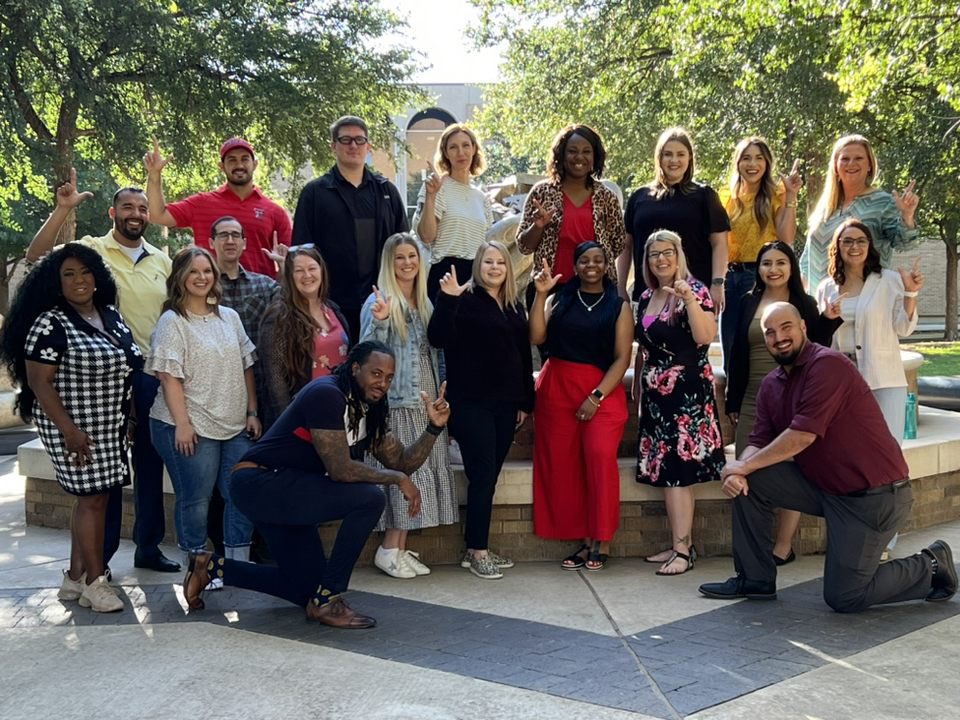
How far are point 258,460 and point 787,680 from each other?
8.55ft

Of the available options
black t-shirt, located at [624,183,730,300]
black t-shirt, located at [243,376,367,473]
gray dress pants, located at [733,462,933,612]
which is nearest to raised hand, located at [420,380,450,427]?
black t-shirt, located at [243,376,367,473]

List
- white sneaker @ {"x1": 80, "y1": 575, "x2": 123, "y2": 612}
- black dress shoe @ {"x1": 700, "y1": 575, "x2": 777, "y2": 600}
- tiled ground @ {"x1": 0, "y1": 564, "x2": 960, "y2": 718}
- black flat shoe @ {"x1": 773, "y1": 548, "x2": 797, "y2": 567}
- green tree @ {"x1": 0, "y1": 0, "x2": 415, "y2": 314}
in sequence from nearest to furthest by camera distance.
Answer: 1. tiled ground @ {"x1": 0, "y1": 564, "x2": 960, "y2": 718}
2. white sneaker @ {"x1": 80, "y1": 575, "x2": 123, "y2": 612}
3. black dress shoe @ {"x1": 700, "y1": 575, "x2": 777, "y2": 600}
4. black flat shoe @ {"x1": 773, "y1": 548, "x2": 797, "y2": 567}
5. green tree @ {"x1": 0, "y1": 0, "x2": 415, "y2": 314}

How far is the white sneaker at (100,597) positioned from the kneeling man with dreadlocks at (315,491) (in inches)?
16.1

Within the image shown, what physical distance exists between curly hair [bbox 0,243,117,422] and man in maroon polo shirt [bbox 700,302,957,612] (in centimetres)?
347

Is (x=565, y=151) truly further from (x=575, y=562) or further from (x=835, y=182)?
(x=575, y=562)

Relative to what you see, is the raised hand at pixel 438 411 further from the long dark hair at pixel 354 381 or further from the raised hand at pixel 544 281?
the raised hand at pixel 544 281

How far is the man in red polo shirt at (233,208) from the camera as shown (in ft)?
22.1

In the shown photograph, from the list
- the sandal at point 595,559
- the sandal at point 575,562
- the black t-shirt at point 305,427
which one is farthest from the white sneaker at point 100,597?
the sandal at point 595,559

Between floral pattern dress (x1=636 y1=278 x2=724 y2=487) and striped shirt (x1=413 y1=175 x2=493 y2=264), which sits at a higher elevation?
striped shirt (x1=413 y1=175 x2=493 y2=264)

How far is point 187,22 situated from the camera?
52.1 feet

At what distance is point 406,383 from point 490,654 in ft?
6.16

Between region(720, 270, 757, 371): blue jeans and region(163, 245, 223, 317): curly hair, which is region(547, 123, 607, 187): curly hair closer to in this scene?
region(720, 270, 757, 371): blue jeans

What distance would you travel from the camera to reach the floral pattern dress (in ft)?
20.3

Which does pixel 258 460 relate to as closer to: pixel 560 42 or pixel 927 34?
pixel 927 34
